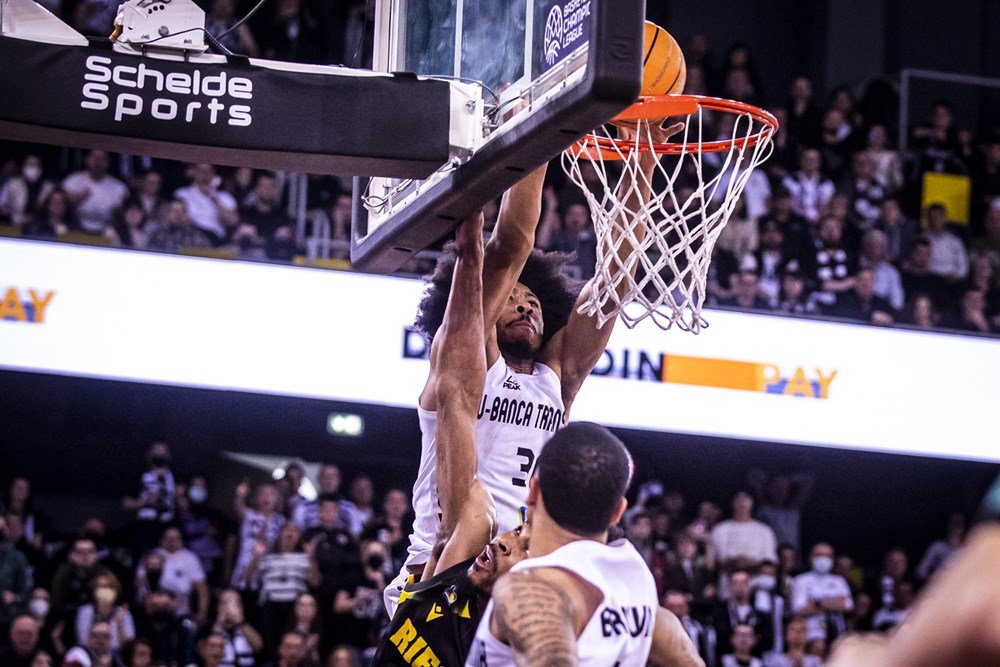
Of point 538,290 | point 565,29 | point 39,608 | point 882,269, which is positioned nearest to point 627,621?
point 565,29

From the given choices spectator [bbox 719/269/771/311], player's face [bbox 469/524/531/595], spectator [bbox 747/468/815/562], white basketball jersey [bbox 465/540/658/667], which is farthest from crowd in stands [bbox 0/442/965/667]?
white basketball jersey [bbox 465/540/658/667]

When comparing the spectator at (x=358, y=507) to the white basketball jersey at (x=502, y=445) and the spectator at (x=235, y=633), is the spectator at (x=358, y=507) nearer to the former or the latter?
the spectator at (x=235, y=633)

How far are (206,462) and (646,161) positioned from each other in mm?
8057

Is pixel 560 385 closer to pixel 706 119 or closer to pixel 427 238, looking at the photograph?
pixel 427 238

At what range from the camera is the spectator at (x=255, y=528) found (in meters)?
9.84

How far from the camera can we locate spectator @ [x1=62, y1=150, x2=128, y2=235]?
10508mm

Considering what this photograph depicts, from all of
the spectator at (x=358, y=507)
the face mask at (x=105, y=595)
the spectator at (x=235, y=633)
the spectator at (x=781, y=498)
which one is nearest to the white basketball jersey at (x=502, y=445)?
the spectator at (x=235, y=633)

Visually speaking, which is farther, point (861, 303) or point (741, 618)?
point (861, 303)

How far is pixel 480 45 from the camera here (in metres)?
4.33

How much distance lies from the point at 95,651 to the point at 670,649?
639 cm

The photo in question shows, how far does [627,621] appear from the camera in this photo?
10.3ft

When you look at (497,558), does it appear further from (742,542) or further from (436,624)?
(742,542)

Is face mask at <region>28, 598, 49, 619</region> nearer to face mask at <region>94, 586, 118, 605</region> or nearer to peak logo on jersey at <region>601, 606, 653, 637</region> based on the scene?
face mask at <region>94, 586, 118, 605</region>

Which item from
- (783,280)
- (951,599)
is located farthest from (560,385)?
(783,280)
